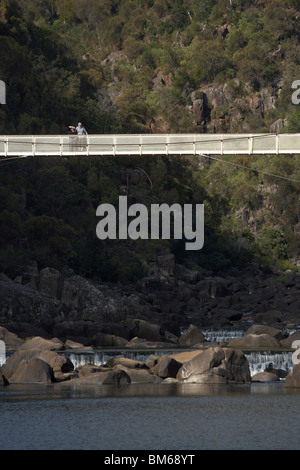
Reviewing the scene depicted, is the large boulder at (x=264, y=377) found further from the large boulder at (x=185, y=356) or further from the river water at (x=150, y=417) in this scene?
the large boulder at (x=185, y=356)

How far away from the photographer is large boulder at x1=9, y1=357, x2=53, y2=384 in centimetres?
4744

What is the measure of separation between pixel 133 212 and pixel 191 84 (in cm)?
6712

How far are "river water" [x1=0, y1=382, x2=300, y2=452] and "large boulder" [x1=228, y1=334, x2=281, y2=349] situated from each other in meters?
12.0

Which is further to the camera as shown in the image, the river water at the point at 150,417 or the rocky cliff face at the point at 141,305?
the rocky cliff face at the point at 141,305

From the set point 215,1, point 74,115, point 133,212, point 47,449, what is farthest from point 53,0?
point 47,449

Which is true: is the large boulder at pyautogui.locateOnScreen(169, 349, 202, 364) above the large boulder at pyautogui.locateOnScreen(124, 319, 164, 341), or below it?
below

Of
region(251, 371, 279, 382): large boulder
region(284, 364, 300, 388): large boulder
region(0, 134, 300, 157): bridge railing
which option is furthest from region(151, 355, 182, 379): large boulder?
region(0, 134, 300, 157): bridge railing

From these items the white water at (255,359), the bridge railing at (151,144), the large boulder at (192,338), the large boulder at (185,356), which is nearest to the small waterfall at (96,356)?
the white water at (255,359)

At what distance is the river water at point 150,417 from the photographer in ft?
105

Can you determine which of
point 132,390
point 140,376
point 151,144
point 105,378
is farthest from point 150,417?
point 151,144

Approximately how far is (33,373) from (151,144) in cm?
1671

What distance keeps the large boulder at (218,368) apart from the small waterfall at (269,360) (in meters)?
5.22

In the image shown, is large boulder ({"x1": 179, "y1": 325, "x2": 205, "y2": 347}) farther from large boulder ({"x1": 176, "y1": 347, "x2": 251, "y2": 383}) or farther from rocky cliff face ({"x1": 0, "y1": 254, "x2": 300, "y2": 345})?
large boulder ({"x1": 176, "y1": 347, "x2": 251, "y2": 383})

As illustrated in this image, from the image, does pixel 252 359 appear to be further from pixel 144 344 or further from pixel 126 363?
pixel 144 344
